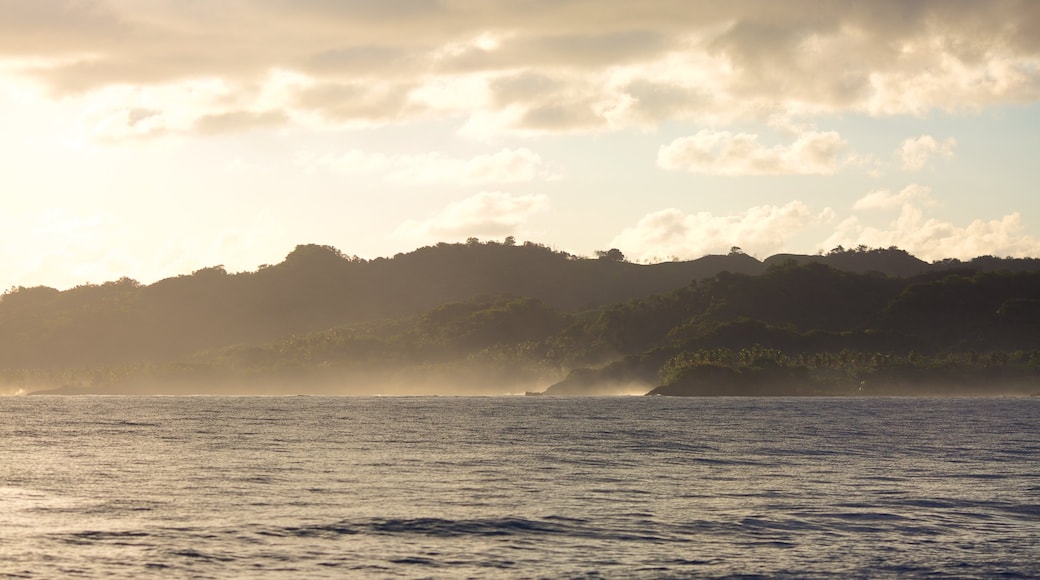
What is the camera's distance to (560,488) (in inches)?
Answer: 2507

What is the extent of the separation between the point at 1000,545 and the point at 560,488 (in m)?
24.9

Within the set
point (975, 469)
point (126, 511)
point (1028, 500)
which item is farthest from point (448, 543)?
point (975, 469)

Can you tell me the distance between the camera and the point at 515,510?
53.2 metres

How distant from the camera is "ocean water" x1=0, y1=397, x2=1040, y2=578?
4047 cm

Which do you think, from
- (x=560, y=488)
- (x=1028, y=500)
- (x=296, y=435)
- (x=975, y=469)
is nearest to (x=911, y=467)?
(x=975, y=469)

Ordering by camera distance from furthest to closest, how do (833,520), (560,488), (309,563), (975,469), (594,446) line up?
(594,446) < (975,469) < (560,488) < (833,520) < (309,563)

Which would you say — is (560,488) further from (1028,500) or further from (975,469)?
(975,469)

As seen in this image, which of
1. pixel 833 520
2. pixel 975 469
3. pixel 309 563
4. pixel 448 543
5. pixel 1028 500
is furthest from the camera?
pixel 975 469

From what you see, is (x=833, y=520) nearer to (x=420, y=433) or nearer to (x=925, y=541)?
(x=925, y=541)

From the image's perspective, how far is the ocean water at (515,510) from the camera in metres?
40.5

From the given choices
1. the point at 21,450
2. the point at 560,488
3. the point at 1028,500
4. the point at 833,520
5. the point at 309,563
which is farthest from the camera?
the point at 21,450

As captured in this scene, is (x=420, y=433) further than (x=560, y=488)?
Yes

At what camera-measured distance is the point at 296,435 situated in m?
118

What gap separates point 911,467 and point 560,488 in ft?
95.6
